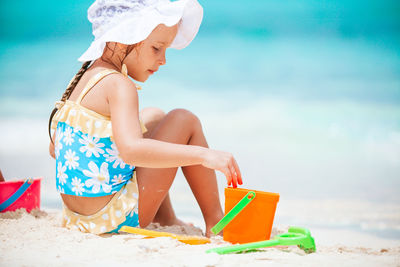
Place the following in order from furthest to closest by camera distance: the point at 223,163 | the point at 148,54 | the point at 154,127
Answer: the point at 154,127
the point at 148,54
the point at 223,163

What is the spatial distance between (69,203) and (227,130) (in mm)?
3171

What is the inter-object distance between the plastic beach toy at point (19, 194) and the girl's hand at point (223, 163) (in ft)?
2.74

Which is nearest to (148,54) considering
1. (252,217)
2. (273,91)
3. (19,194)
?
(252,217)

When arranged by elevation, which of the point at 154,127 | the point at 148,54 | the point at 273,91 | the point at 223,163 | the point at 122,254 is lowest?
the point at 122,254

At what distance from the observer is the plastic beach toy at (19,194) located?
1.62 metres

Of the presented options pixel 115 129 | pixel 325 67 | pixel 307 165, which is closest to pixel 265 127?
pixel 307 165

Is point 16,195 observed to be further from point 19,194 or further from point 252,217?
point 252,217

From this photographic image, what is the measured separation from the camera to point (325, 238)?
1912mm

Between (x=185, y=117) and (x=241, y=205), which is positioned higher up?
(x=185, y=117)

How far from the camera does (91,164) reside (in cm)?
134

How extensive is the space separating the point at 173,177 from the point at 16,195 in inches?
24.6

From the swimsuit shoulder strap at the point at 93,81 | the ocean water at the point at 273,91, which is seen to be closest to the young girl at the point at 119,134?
the swimsuit shoulder strap at the point at 93,81

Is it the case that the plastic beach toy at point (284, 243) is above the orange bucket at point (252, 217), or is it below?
below

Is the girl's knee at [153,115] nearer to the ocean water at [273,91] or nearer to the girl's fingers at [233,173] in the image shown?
the girl's fingers at [233,173]
